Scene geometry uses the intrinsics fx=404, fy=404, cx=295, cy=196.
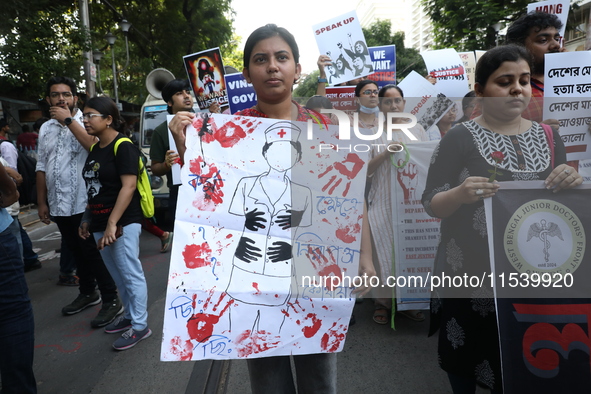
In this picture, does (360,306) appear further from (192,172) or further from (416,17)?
(416,17)

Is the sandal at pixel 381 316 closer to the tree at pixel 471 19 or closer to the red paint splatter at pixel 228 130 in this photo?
the red paint splatter at pixel 228 130

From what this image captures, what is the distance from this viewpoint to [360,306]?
3914 mm

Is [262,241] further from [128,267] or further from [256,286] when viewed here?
[128,267]

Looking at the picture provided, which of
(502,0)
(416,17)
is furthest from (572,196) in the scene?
(416,17)

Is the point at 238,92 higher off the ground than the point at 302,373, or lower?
higher

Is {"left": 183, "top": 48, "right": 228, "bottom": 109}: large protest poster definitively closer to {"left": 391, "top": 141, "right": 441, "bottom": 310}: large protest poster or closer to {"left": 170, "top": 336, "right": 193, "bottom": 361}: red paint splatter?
{"left": 391, "top": 141, "right": 441, "bottom": 310}: large protest poster

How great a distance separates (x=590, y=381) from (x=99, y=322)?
336cm

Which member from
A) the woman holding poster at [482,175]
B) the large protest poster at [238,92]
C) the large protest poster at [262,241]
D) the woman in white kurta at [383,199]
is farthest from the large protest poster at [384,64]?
the large protest poster at [262,241]

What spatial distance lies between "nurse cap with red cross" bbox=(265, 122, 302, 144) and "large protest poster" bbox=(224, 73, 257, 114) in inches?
115

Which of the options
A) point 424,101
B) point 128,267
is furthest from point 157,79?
point 424,101

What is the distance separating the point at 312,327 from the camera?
152 cm

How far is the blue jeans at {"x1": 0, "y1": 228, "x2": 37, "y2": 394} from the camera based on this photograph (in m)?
1.99

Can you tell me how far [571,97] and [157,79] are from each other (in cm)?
730

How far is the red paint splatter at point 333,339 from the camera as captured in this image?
5.01 feet
